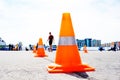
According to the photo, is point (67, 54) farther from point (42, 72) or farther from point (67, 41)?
point (42, 72)

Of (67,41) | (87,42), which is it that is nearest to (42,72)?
(67,41)

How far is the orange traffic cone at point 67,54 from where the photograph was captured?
7.04 meters

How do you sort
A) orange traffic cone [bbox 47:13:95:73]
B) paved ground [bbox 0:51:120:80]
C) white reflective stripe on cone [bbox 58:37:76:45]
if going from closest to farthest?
1. paved ground [bbox 0:51:120:80]
2. orange traffic cone [bbox 47:13:95:73]
3. white reflective stripe on cone [bbox 58:37:76:45]

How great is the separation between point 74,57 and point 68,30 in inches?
29.5

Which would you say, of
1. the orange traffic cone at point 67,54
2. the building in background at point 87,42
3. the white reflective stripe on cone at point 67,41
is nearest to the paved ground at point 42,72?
the orange traffic cone at point 67,54

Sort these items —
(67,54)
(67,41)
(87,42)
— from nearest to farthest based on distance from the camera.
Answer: (67,54) < (67,41) < (87,42)

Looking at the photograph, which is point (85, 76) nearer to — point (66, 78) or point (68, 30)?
point (66, 78)

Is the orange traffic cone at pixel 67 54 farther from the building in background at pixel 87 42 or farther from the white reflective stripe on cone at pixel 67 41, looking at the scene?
the building in background at pixel 87 42

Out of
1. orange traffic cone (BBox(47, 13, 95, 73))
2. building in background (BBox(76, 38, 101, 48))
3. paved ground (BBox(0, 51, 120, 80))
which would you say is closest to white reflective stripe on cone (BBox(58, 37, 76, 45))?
orange traffic cone (BBox(47, 13, 95, 73))

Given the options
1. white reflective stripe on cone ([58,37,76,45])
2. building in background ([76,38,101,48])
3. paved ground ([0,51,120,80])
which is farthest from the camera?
building in background ([76,38,101,48])

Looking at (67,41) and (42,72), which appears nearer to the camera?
(42,72)

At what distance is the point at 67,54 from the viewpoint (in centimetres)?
728

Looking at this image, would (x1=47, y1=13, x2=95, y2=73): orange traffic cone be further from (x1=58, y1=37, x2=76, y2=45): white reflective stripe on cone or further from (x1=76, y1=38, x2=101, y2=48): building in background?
(x1=76, y1=38, x2=101, y2=48): building in background

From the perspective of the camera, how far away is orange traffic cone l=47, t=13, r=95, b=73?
23.1 feet
